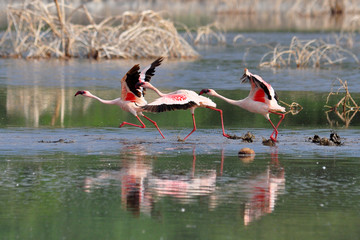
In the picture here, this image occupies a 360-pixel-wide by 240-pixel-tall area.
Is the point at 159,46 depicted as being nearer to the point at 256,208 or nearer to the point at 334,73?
the point at 334,73

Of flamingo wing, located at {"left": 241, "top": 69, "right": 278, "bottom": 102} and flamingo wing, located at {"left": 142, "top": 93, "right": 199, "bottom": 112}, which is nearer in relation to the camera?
flamingo wing, located at {"left": 142, "top": 93, "right": 199, "bottom": 112}

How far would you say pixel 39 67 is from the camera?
28.3 meters

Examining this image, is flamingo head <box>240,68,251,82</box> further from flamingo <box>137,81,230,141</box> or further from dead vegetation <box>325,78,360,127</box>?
dead vegetation <box>325,78,360,127</box>

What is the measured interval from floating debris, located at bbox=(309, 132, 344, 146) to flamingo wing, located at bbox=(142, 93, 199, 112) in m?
1.95

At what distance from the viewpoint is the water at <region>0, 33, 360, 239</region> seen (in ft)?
28.6

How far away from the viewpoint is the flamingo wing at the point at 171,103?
1384cm

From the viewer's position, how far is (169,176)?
11102 millimetres

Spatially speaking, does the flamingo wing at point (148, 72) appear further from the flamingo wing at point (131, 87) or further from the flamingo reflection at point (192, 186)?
the flamingo reflection at point (192, 186)

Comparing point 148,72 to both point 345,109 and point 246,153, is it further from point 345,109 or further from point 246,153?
point 345,109

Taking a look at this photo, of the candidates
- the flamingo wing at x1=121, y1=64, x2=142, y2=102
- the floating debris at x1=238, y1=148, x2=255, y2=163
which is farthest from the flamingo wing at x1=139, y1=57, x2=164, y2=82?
the floating debris at x1=238, y1=148, x2=255, y2=163

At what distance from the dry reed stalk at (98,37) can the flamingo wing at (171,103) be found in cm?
1630

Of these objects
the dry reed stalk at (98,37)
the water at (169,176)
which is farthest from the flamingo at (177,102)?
the dry reed stalk at (98,37)

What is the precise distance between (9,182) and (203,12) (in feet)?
192

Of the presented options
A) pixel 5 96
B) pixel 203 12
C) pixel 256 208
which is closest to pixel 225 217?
pixel 256 208
